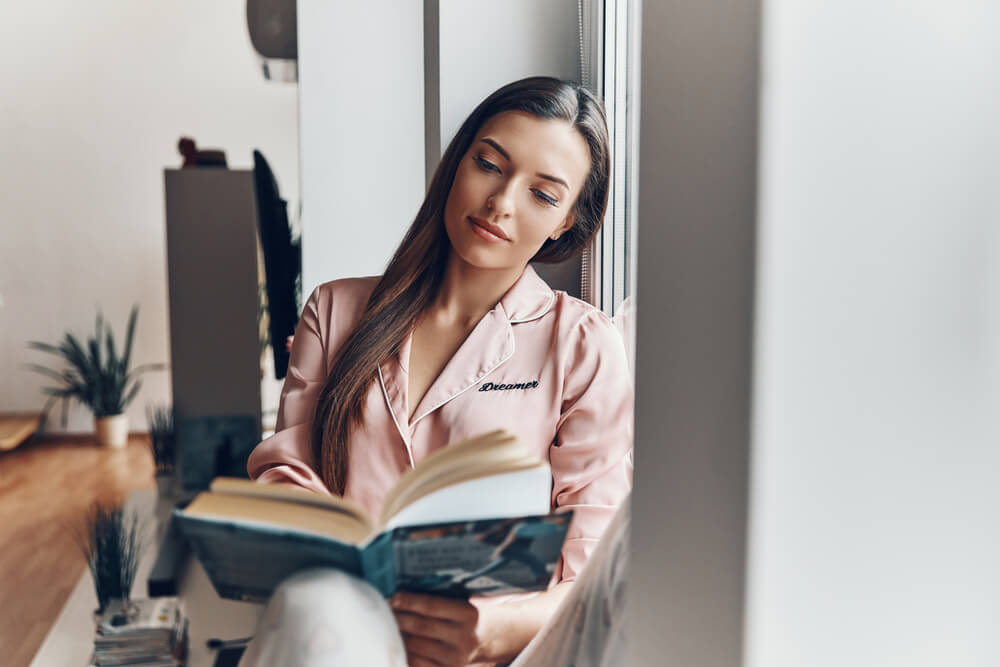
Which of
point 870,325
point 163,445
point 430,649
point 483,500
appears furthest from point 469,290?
point 163,445

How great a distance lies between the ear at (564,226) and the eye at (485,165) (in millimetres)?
94

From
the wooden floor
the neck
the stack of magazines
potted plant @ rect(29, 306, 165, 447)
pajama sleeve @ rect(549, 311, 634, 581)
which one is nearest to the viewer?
pajama sleeve @ rect(549, 311, 634, 581)

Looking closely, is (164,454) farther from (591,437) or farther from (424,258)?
(591,437)

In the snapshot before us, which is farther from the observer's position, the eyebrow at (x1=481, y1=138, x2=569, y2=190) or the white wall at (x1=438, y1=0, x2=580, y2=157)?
the white wall at (x1=438, y1=0, x2=580, y2=157)

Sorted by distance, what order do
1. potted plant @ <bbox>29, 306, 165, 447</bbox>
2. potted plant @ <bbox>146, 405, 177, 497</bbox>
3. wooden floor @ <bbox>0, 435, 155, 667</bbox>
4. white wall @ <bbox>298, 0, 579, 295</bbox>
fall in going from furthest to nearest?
potted plant @ <bbox>29, 306, 165, 447</bbox>
potted plant @ <bbox>146, 405, 177, 497</bbox>
wooden floor @ <bbox>0, 435, 155, 667</bbox>
white wall @ <bbox>298, 0, 579, 295</bbox>

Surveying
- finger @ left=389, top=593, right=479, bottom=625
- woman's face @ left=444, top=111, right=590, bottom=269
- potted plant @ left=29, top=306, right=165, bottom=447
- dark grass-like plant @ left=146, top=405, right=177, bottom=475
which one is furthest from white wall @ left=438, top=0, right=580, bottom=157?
potted plant @ left=29, top=306, right=165, bottom=447

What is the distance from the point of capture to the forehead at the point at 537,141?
2.80 ft

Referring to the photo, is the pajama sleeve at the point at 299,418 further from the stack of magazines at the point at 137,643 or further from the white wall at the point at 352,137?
the stack of magazines at the point at 137,643

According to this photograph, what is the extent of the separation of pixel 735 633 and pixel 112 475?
13.2ft

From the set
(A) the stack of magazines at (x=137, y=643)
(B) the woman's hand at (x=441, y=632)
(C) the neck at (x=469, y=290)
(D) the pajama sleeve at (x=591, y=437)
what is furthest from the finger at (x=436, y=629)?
(A) the stack of magazines at (x=137, y=643)

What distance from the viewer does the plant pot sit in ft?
14.1

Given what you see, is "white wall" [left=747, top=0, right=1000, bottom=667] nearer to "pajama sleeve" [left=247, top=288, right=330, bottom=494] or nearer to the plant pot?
"pajama sleeve" [left=247, top=288, right=330, bottom=494]

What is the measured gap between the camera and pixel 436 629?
0.69m

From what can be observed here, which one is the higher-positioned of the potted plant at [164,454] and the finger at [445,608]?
the finger at [445,608]
